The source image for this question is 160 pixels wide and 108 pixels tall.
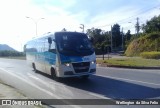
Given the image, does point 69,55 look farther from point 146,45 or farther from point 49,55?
point 146,45

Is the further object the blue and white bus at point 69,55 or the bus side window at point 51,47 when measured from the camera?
the bus side window at point 51,47

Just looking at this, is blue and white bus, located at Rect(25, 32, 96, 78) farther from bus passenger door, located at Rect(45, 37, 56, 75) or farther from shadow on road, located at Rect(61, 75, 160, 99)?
shadow on road, located at Rect(61, 75, 160, 99)

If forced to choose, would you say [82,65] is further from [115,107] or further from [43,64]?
[115,107]

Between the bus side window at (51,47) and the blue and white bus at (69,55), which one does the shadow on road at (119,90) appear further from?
the bus side window at (51,47)

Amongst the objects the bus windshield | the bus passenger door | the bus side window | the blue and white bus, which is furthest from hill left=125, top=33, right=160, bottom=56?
the bus windshield

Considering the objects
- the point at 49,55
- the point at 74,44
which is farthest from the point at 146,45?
the point at 74,44

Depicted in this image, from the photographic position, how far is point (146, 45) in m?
57.3

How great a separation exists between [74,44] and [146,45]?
42.1 meters

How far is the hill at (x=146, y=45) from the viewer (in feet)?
181

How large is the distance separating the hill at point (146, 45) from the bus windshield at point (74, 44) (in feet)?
129

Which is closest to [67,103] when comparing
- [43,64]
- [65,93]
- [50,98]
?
[50,98]

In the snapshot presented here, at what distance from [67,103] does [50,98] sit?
1.35 metres

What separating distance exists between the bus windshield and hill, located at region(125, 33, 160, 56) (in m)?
39.2

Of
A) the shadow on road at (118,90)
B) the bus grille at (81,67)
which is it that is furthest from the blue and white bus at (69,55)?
the shadow on road at (118,90)
